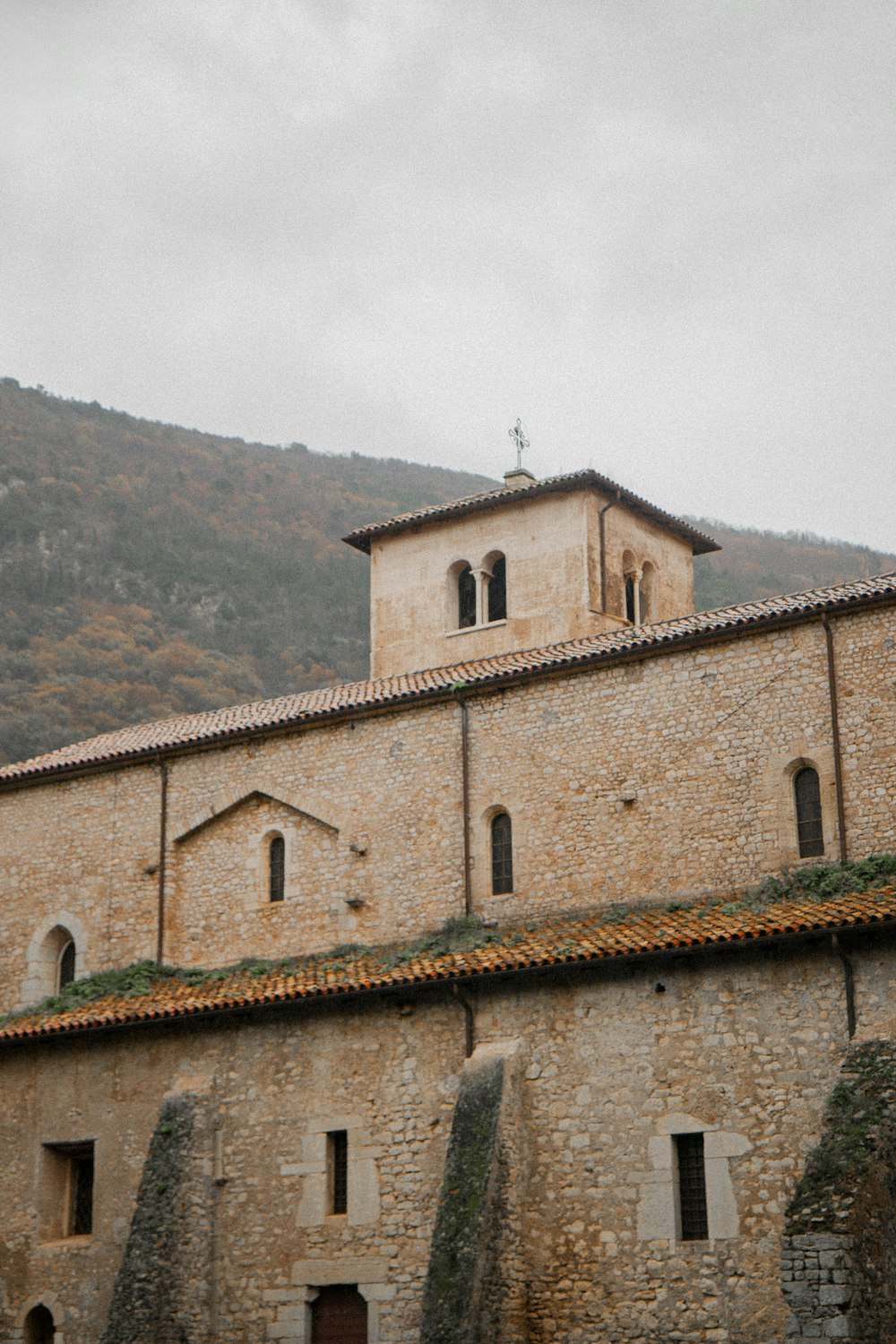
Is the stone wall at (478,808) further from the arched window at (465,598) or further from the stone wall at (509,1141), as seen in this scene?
the arched window at (465,598)

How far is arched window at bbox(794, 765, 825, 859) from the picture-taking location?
23344mm

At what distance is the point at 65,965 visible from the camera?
98.9 ft

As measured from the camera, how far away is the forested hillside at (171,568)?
62.2 m

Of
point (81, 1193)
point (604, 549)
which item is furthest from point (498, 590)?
point (81, 1193)

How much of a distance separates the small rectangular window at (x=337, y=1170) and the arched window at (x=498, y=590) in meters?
12.6

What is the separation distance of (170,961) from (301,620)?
4627cm

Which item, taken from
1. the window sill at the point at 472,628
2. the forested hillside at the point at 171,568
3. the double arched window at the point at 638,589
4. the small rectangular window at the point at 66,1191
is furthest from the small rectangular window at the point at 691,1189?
the forested hillside at the point at 171,568

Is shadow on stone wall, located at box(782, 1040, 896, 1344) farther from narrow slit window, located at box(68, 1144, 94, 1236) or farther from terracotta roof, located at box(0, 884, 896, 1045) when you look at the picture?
narrow slit window, located at box(68, 1144, 94, 1236)

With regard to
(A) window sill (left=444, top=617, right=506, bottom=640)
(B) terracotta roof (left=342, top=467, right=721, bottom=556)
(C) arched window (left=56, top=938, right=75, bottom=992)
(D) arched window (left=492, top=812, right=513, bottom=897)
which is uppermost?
(B) terracotta roof (left=342, top=467, right=721, bottom=556)

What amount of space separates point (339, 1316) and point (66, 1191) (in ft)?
18.6

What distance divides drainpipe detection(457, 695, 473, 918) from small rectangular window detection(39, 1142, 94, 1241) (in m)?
7.02

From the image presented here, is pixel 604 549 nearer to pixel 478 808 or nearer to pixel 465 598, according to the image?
pixel 465 598

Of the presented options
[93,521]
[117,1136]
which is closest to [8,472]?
[93,521]

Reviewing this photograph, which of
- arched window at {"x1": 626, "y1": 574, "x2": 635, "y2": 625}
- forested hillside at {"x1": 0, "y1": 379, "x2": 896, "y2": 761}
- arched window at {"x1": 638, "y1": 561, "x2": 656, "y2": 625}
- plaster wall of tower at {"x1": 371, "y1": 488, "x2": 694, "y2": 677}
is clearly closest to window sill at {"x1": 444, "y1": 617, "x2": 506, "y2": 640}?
plaster wall of tower at {"x1": 371, "y1": 488, "x2": 694, "y2": 677}
